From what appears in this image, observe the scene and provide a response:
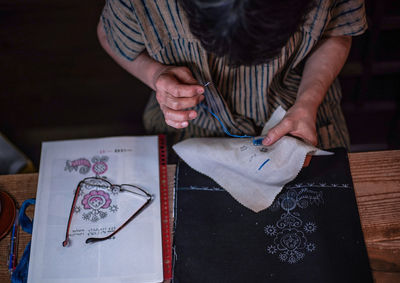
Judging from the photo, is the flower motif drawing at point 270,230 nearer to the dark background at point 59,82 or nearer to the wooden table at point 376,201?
the wooden table at point 376,201

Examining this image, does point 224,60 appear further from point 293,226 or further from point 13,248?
point 13,248

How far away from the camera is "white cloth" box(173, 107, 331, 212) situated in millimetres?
709

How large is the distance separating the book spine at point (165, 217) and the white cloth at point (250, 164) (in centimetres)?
5

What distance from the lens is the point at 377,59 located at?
1261 millimetres

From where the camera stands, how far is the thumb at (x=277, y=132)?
748mm

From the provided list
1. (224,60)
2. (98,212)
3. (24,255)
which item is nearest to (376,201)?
(224,60)

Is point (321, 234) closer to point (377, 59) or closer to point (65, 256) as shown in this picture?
point (65, 256)

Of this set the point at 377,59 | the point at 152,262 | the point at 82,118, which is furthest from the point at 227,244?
the point at 82,118

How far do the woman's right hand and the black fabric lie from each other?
0.46 feet

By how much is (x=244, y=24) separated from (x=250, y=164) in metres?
0.32

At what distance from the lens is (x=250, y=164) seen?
735mm

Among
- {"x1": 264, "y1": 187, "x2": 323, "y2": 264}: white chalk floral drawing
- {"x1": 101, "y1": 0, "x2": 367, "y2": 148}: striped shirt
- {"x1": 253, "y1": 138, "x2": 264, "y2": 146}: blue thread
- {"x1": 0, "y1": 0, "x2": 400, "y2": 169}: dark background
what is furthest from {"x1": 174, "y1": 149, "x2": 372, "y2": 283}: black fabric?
{"x1": 0, "y1": 0, "x2": 400, "y2": 169}: dark background

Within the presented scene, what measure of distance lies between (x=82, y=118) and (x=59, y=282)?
3.71 ft

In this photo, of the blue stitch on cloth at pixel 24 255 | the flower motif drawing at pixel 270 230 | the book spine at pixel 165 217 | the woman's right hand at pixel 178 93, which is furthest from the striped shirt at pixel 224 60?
the blue stitch on cloth at pixel 24 255
